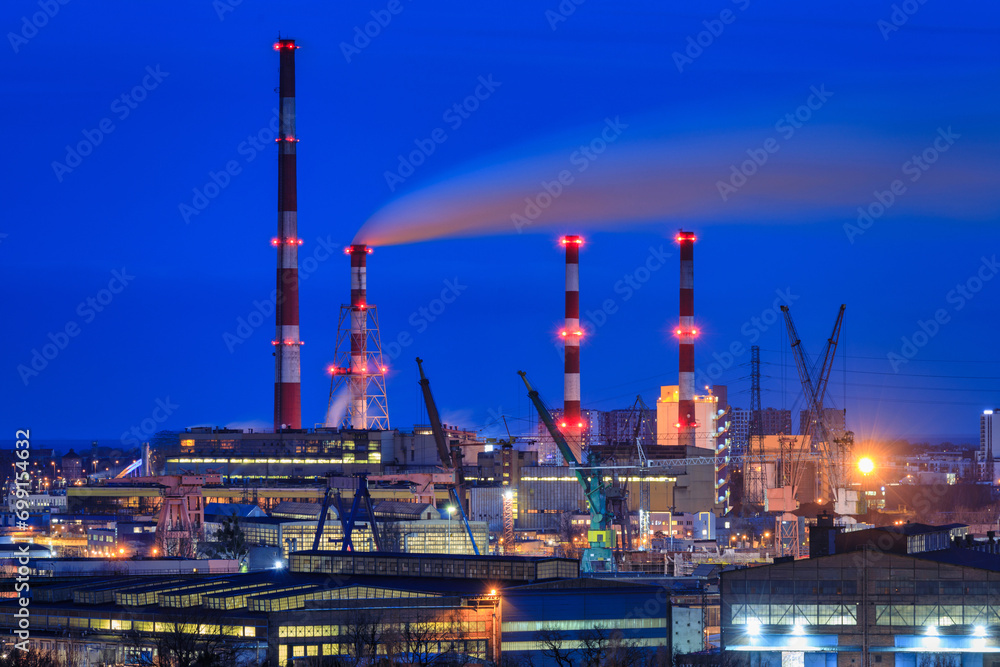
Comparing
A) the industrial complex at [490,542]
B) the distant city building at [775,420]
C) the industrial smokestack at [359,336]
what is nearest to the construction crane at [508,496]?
the industrial complex at [490,542]

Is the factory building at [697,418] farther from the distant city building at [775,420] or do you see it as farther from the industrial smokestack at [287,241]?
the distant city building at [775,420]

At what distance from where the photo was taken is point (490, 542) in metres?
62.4

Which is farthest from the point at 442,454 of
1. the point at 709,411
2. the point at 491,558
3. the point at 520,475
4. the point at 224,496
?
the point at 491,558

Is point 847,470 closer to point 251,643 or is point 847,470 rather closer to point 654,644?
point 654,644

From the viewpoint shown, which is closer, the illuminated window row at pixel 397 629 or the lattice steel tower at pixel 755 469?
the illuminated window row at pixel 397 629

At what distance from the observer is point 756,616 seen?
33.9 meters

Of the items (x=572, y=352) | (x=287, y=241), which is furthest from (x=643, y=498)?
(x=287, y=241)

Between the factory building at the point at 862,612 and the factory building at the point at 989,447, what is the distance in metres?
88.0

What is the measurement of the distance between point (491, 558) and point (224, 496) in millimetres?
36584

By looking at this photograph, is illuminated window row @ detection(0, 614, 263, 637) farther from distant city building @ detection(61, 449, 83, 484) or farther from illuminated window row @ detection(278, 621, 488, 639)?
distant city building @ detection(61, 449, 83, 484)

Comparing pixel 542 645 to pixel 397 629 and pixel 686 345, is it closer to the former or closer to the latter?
pixel 397 629

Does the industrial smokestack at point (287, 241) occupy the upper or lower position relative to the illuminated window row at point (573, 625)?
upper

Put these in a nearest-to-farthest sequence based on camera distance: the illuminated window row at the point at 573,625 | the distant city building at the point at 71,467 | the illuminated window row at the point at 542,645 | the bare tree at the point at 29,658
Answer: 1. the bare tree at the point at 29,658
2. the illuminated window row at the point at 542,645
3. the illuminated window row at the point at 573,625
4. the distant city building at the point at 71,467

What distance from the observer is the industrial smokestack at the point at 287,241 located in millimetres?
68125
